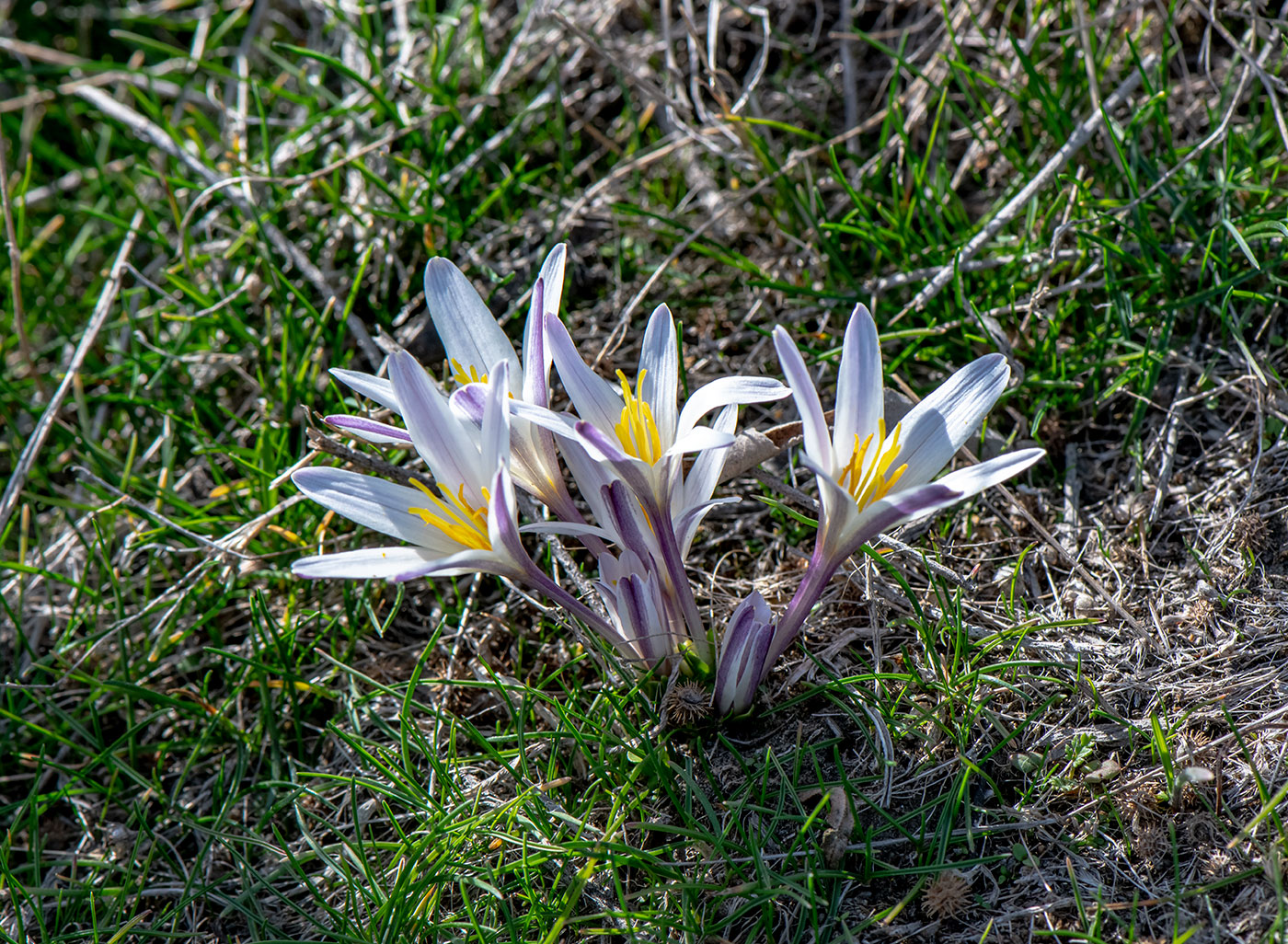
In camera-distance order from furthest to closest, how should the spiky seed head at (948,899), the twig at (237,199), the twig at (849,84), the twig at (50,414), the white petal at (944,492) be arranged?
the twig at (849,84)
the twig at (237,199)
the twig at (50,414)
the spiky seed head at (948,899)
the white petal at (944,492)

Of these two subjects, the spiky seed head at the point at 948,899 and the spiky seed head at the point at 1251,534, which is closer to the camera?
the spiky seed head at the point at 948,899

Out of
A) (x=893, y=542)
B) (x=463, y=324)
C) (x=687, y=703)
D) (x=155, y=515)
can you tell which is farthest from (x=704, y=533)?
(x=155, y=515)

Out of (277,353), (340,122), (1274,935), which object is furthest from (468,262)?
(1274,935)

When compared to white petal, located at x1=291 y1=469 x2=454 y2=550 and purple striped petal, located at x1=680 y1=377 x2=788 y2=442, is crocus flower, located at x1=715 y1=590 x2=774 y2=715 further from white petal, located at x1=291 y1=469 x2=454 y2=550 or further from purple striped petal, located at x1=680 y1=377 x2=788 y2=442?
white petal, located at x1=291 y1=469 x2=454 y2=550

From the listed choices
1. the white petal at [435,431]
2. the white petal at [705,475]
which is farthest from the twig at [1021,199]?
the white petal at [435,431]

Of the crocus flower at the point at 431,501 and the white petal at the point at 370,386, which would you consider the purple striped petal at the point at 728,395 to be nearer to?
the crocus flower at the point at 431,501

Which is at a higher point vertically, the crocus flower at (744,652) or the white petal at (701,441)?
the white petal at (701,441)

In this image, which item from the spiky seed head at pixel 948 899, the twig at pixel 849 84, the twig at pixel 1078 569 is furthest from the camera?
the twig at pixel 849 84

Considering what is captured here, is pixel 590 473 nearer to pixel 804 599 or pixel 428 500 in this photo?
pixel 428 500
